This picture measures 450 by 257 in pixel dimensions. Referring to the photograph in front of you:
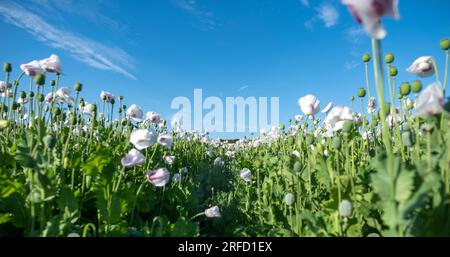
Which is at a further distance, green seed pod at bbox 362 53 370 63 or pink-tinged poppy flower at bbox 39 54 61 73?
green seed pod at bbox 362 53 370 63

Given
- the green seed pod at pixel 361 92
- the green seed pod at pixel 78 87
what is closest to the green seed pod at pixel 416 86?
the green seed pod at pixel 361 92

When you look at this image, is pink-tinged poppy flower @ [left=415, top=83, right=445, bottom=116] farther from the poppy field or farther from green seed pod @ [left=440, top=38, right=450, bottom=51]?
green seed pod @ [left=440, top=38, right=450, bottom=51]

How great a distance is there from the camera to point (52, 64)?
8.81 feet

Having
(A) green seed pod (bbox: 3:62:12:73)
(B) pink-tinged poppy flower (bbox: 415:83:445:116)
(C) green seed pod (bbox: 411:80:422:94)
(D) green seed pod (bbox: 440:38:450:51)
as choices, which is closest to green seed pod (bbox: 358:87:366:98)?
(C) green seed pod (bbox: 411:80:422:94)

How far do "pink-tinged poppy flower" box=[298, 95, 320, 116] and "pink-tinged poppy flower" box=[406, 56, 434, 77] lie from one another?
93 centimetres

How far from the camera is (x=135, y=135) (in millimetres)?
2600

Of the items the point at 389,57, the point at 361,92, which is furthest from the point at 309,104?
the point at 389,57

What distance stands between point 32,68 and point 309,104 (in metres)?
2.19

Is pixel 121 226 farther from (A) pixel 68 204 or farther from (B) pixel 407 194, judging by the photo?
(B) pixel 407 194

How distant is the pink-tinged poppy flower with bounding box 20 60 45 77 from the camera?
2.74 meters

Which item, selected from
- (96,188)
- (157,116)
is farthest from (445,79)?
(157,116)

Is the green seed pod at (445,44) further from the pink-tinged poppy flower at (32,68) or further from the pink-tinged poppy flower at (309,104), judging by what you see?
the pink-tinged poppy flower at (32,68)

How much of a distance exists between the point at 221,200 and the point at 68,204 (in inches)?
80.2

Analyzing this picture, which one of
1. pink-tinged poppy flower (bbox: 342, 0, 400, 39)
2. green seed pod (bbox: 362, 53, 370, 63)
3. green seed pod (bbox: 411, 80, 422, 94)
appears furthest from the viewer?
green seed pod (bbox: 362, 53, 370, 63)
